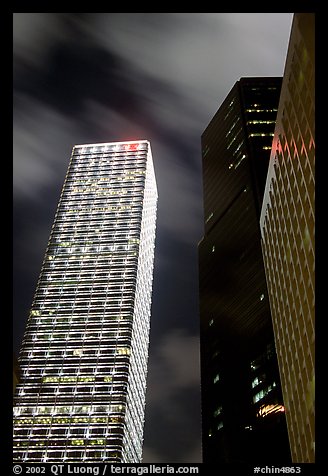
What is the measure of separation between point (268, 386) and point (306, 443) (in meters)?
63.6

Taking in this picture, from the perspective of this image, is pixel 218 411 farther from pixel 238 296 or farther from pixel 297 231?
pixel 297 231

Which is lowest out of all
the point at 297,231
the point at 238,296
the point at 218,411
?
the point at 218,411

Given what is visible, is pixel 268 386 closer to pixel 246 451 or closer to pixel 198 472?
pixel 246 451

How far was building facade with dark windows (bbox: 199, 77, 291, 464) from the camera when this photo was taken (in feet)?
352

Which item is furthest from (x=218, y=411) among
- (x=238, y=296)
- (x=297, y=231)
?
(x=297, y=231)

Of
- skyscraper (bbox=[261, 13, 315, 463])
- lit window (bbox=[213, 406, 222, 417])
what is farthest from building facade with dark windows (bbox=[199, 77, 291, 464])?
skyscraper (bbox=[261, 13, 315, 463])

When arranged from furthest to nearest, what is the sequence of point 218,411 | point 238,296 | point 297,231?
point 238,296 < point 218,411 < point 297,231

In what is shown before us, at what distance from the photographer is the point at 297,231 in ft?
147

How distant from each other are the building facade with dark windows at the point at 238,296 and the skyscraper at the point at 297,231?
52310 mm

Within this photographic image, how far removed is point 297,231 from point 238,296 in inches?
3376
